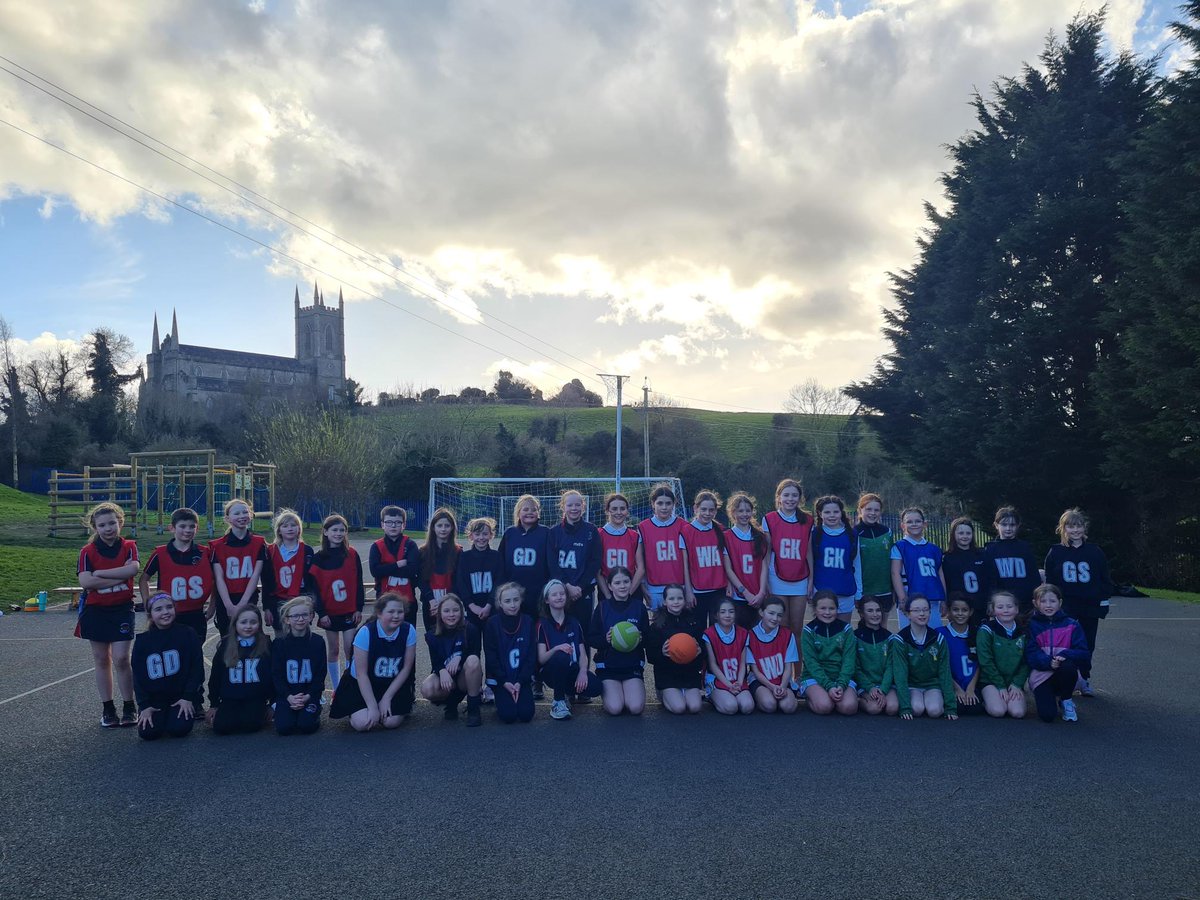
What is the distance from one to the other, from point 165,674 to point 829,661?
16.8 ft

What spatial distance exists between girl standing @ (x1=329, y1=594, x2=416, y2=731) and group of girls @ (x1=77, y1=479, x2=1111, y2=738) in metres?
0.02

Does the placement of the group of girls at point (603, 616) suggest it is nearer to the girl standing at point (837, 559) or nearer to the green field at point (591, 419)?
the girl standing at point (837, 559)

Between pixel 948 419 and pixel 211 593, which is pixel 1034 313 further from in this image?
pixel 211 593

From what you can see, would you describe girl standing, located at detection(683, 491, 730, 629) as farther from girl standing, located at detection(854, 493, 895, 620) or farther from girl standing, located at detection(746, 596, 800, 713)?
girl standing, located at detection(854, 493, 895, 620)

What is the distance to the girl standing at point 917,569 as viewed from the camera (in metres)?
7.38

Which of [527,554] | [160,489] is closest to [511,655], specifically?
[527,554]

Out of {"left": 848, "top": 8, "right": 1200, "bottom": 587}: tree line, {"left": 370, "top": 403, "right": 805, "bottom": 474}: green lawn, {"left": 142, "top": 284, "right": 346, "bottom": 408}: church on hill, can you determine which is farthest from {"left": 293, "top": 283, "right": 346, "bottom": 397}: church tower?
{"left": 848, "top": 8, "right": 1200, "bottom": 587}: tree line

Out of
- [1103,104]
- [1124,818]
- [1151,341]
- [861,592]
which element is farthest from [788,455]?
[1124,818]

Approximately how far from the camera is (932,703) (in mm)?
6613

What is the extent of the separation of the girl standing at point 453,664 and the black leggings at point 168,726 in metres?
1.73

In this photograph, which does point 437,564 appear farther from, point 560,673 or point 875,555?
point 875,555

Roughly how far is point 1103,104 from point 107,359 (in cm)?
5661

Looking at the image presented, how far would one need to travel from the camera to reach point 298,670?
247 inches

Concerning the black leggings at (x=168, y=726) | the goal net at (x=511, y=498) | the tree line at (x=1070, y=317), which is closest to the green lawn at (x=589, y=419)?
the goal net at (x=511, y=498)
